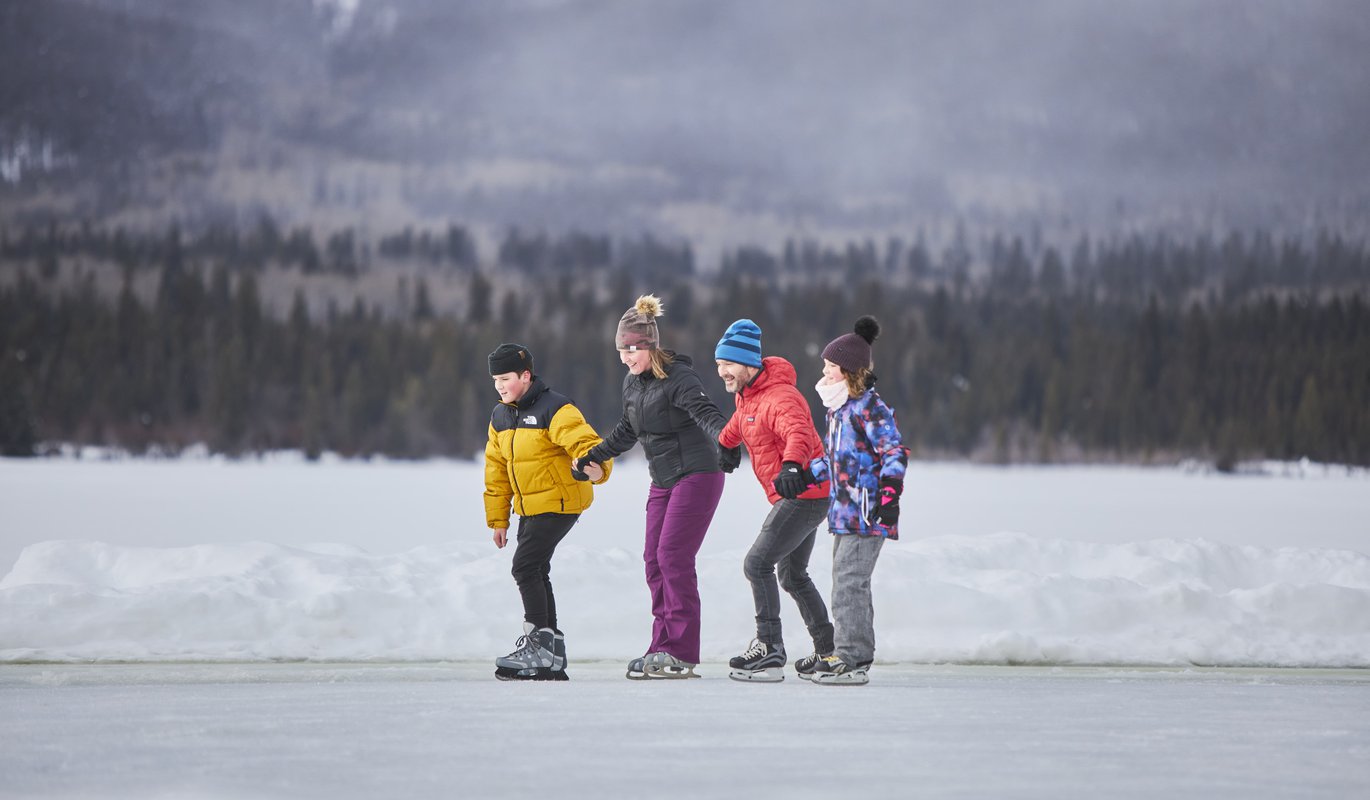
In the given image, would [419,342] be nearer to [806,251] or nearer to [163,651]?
[806,251]

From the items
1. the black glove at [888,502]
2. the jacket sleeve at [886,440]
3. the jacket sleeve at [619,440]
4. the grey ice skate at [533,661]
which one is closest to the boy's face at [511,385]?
the jacket sleeve at [619,440]

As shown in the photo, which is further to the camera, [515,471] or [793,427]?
[515,471]

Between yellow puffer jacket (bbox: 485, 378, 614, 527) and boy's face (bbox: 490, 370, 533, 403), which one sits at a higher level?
boy's face (bbox: 490, 370, 533, 403)

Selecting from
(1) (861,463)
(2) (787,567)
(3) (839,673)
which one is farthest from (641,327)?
(3) (839,673)

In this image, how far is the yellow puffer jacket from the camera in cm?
739

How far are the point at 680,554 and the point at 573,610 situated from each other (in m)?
2.16

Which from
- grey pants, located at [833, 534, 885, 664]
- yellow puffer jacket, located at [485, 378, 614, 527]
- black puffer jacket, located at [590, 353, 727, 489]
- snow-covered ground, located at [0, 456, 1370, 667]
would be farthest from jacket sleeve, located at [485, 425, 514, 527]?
grey pants, located at [833, 534, 885, 664]

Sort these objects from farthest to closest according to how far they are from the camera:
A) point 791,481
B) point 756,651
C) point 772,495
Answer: point 772,495, point 756,651, point 791,481

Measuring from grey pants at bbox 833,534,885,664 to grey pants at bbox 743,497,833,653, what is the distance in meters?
0.24

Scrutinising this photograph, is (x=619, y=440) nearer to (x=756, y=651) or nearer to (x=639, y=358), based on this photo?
(x=639, y=358)

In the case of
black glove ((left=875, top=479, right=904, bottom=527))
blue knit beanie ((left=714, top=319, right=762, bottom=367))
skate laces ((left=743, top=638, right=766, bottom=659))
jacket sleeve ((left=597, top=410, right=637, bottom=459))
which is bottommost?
skate laces ((left=743, top=638, right=766, bottom=659))

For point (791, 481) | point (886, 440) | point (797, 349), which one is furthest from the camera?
point (797, 349)

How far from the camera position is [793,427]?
7238 mm

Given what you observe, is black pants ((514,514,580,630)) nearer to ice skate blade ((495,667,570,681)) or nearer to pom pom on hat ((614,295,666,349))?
ice skate blade ((495,667,570,681))
